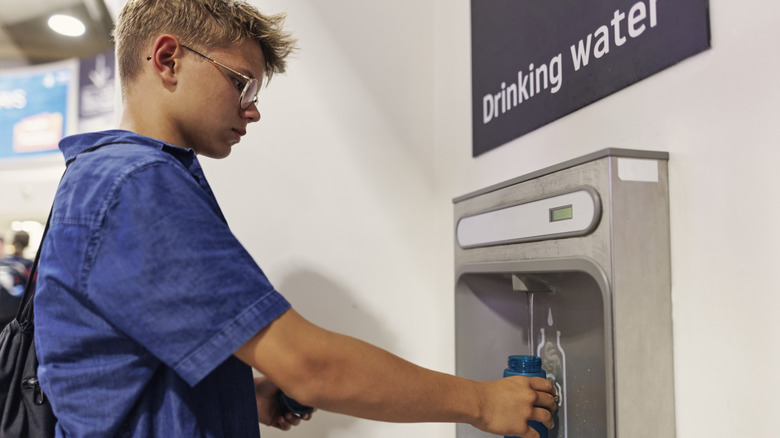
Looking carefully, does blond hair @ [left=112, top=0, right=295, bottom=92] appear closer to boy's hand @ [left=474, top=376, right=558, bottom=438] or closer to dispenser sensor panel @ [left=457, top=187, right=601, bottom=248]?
dispenser sensor panel @ [left=457, top=187, right=601, bottom=248]

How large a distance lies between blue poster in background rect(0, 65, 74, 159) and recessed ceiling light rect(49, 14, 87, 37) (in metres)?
0.14

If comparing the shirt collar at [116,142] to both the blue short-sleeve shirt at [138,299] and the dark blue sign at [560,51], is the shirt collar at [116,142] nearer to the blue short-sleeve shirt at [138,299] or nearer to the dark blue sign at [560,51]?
the blue short-sleeve shirt at [138,299]

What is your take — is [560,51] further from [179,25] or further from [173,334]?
[173,334]

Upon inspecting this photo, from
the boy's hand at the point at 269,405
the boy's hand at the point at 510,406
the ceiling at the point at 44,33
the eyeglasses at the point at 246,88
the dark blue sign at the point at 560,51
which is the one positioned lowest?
the boy's hand at the point at 269,405

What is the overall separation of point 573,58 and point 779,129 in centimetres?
48

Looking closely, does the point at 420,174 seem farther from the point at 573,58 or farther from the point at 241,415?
the point at 241,415

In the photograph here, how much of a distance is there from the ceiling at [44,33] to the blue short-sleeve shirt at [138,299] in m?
1.59

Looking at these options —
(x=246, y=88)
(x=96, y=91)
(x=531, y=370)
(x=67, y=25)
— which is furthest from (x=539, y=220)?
(x=67, y=25)

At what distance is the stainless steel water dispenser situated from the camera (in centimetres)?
82

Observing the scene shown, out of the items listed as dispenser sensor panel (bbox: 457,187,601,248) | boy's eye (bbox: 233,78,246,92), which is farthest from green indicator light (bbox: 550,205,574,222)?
boy's eye (bbox: 233,78,246,92)

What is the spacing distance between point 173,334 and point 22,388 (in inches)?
13.4

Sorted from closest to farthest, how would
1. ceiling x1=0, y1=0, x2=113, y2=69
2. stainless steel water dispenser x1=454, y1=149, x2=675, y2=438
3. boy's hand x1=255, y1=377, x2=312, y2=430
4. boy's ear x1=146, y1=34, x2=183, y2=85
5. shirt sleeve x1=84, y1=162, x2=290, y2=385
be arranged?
shirt sleeve x1=84, y1=162, x2=290, y2=385, stainless steel water dispenser x1=454, y1=149, x2=675, y2=438, boy's ear x1=146, y1=34, x2=183, y2=85, boy's hand x1=255, y1=377, x2=312, y2=430, ceiling x1=0, y1=0, x2=113, y2=69

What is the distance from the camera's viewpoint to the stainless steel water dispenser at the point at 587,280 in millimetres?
820

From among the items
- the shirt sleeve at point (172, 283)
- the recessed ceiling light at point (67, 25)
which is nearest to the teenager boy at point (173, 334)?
the shirt sleeve at point (172, 283)
